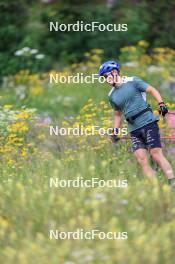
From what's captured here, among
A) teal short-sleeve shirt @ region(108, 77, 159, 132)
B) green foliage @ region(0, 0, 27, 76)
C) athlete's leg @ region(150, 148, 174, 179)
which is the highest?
green foliage @ region(0, 0, 27, 76)

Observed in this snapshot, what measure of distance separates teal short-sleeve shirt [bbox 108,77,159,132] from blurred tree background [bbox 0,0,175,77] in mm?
6357

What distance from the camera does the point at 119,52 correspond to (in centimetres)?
1366

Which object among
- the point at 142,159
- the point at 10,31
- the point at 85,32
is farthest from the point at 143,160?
the point at 85,32

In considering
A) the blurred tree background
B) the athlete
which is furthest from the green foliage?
the athlete

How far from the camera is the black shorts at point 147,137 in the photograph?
6.68 m

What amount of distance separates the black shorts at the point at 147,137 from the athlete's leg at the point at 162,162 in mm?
47

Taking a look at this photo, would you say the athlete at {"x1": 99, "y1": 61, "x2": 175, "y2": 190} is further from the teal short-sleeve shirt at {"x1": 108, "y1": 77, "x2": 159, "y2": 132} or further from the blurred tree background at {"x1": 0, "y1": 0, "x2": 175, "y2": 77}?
the blurred tree background at {"x1": 0, "y1": 0, "x2": 175, "y2": 77}

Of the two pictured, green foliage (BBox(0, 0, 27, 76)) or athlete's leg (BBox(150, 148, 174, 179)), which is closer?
athlete's leg (BBox(150, 148, 174, 179))

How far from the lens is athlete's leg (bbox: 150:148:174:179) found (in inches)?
258

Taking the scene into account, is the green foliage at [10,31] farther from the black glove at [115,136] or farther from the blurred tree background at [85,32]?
the black glove at [115,136]

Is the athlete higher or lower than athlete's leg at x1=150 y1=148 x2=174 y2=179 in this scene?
higher

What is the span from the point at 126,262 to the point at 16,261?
0.67 meters

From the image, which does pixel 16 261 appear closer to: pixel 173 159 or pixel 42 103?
pixel 173 159

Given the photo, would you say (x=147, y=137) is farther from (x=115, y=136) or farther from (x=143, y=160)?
(x=115, y=136)
